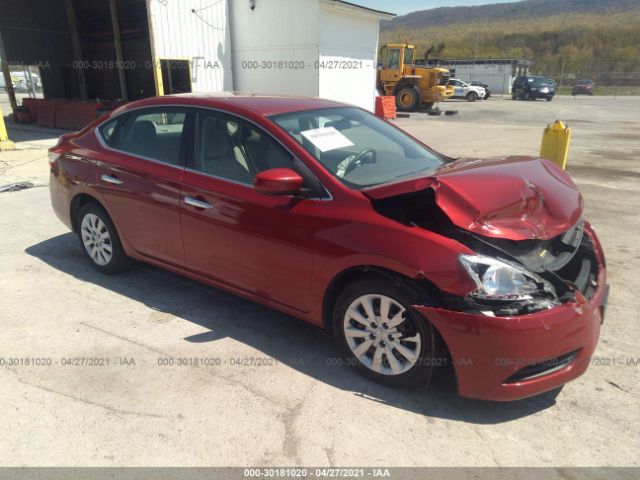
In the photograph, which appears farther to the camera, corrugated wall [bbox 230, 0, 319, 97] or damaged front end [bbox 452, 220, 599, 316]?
corrugated wall [bbox 230, 0, 319, 97]

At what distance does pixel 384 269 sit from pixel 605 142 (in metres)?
14.5

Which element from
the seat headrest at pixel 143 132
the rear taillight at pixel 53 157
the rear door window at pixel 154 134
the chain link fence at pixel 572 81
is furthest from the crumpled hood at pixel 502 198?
the chain link fence at pixel 572 81

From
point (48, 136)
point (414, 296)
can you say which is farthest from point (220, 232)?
point (48, 136)

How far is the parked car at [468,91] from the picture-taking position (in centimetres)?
3734

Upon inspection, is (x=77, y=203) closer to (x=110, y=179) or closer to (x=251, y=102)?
(x=110, y=179)

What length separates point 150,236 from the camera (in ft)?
12.9

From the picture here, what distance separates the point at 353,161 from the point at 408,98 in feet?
73.6

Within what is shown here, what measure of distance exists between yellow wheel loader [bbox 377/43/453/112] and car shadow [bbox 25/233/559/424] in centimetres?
2163

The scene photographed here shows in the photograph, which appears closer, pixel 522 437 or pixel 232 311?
pixel 522 437

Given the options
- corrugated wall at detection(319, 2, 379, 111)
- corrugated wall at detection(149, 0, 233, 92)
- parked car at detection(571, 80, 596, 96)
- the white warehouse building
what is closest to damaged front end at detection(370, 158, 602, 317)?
corrugated wall at detection(149, 0, 233, 92)

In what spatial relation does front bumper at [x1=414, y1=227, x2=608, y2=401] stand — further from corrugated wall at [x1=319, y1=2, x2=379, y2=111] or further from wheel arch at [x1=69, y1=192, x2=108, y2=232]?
corrugated wall at [x1=319, y1=2, x2=379, y2=111]

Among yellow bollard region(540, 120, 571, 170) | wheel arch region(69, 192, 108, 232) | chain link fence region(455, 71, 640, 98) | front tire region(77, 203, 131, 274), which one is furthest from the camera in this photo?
chain link fence region(455, 71, 640, 98)

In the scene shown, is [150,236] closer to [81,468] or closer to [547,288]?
[81,468]

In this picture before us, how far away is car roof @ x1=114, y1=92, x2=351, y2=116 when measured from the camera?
348cm
